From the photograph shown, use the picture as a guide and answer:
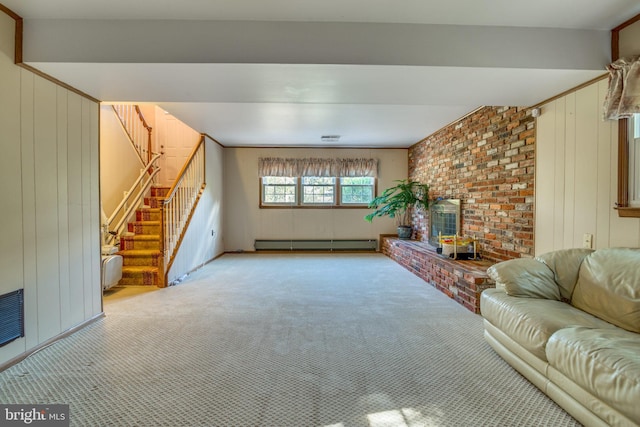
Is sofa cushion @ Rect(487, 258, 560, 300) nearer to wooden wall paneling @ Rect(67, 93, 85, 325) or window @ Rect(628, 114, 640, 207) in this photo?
window @ Rect(628, 114, 640, 207)

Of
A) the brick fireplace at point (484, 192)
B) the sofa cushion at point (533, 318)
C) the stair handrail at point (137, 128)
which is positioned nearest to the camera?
the sofa cushion at point (533, 318)

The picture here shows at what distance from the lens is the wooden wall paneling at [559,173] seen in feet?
8.63

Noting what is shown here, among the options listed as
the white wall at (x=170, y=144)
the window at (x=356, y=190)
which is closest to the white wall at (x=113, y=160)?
the white wall at (x=170, y=144)

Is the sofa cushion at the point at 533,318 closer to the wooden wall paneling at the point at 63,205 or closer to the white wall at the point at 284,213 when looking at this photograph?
the wooden wall paneling at the point at 63,205

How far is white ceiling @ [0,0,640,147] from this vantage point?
201 cm

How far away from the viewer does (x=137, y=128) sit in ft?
18.2

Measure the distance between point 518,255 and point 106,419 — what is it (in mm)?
3713

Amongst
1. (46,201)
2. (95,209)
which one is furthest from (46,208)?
(95,209)

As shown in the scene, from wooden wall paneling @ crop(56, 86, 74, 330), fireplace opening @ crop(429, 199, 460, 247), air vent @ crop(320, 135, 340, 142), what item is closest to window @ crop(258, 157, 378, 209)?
air vent @ crop(320, 135, 340, 142)

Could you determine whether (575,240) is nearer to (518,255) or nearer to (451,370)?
(518,255)

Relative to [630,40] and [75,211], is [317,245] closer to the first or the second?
[75,211]

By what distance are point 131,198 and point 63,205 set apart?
295cm

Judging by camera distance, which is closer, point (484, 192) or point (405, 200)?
point (484, 192)

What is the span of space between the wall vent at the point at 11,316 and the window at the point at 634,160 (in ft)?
14.4
